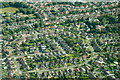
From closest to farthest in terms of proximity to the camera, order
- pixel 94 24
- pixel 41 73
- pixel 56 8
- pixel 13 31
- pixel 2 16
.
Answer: pixel 41 73, pixel 13 31, pixel 94 24, pixel 2 16, pixel 56 8

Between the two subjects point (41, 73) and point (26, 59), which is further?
point (26, 59)

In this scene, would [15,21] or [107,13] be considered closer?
[15,21]

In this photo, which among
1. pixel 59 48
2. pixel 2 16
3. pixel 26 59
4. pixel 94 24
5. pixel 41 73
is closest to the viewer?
pixel 41 73

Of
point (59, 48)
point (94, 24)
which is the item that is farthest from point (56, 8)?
point (59, 48)

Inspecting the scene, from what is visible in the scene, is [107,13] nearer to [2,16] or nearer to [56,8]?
[56,8]

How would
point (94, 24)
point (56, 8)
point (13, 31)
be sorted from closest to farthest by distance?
point (13, 31) < point (94, 24) < point (56, 8)

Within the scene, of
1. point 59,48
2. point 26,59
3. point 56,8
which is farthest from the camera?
point 56,8

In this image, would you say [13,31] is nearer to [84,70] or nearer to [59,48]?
[59,48]

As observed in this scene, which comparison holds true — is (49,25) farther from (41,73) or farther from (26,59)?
(41,73)

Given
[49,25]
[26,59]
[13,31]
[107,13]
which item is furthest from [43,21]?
[26,59]
